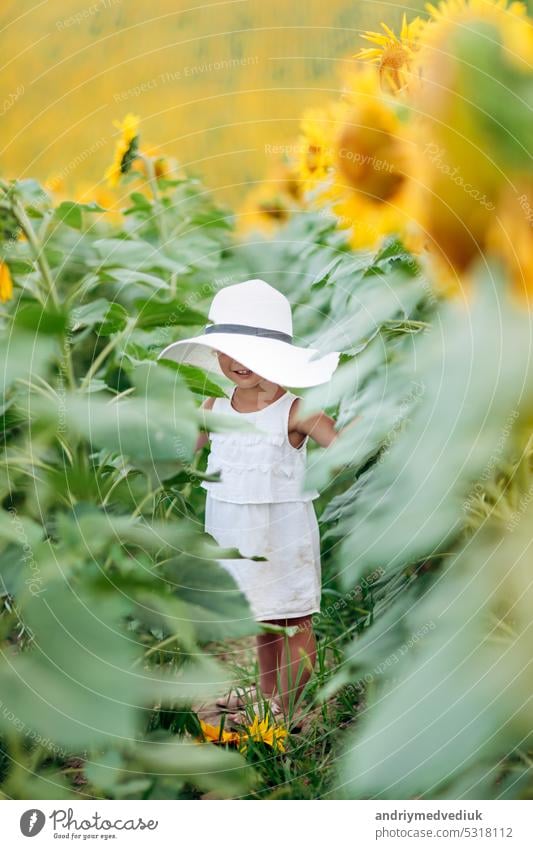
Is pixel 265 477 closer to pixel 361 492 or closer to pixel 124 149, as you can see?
pixel 361 492

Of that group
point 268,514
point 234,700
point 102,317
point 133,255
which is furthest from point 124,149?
point 234,700

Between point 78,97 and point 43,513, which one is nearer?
point 43,513

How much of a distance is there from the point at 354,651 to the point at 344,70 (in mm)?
379

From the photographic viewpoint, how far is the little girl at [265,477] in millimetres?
682

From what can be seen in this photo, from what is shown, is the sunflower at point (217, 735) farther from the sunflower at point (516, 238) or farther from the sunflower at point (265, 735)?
the sunflower at point (516, 238)

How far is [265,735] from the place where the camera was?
633 mm

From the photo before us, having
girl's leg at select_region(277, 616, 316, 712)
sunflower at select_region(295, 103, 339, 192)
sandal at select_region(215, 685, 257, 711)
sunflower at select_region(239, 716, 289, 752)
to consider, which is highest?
sunflower at select_region(295, 103, 339, 192)

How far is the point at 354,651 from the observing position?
587mm

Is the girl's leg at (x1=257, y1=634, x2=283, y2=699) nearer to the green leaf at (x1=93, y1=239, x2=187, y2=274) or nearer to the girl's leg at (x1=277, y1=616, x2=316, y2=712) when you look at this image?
the girl's leg at (x1=277, y1=616, x2=316, y2=712)

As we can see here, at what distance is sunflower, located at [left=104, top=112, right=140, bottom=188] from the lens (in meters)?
0.72

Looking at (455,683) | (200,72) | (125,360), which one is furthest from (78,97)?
(455,683)

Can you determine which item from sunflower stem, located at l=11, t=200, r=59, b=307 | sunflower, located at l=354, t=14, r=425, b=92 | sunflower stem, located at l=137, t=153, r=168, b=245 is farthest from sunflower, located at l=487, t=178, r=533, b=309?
sunflower stem, located at l=137, t=153, r=168, b=245

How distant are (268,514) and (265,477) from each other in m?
0.03
